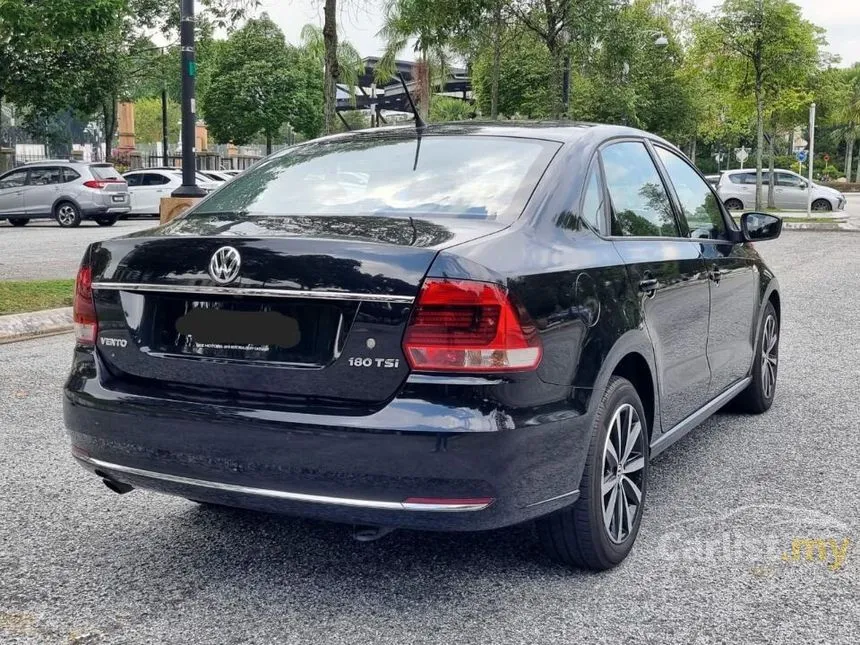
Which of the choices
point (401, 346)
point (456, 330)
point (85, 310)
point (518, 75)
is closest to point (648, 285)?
point (456, 330)

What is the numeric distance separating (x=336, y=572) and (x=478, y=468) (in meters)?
0.93

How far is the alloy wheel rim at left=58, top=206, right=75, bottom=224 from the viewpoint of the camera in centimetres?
2503

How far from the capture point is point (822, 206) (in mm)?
36250

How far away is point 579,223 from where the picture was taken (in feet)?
11.8

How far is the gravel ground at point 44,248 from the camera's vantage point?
13.4 metres

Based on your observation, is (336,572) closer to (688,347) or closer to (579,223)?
(579,223)

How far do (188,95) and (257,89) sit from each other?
121 ft

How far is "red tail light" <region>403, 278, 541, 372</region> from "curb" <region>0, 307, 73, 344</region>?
6.73 meters

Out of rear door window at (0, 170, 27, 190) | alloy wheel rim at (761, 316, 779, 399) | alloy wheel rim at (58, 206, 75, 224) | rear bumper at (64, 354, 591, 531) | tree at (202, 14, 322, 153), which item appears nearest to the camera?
rear bumper at (64, 354, 591, 531)

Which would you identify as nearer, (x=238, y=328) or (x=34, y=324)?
(x=238, y=328)

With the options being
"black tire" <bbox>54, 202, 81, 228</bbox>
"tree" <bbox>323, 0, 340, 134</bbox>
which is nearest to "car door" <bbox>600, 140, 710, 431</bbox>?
"tree" <bbox>323, 0, 340, 134</bbox>

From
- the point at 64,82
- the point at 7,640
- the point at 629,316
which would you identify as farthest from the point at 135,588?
the point at 64,82

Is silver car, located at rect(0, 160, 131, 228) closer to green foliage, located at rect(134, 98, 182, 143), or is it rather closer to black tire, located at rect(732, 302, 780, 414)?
black tire, located at rect(732, 302, 780, 414)

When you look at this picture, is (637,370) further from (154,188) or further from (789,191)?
(789,191)
